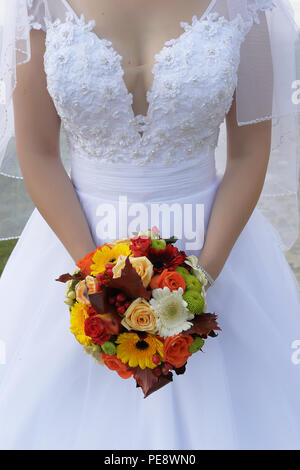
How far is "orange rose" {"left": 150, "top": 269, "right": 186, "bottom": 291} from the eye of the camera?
1.22 meters

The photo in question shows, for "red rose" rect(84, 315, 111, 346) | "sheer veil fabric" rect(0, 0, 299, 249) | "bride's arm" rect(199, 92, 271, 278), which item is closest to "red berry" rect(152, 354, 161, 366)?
"red rose" rect(84, 315, 111, 346)

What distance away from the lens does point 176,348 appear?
122 cm

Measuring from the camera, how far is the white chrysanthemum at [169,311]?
1.21 metres

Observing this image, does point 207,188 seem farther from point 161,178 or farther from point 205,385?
point 205,385

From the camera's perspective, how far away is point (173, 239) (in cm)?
138

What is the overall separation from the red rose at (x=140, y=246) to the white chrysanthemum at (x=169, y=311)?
0.35ft

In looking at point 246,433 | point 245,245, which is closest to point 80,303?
point 246,433

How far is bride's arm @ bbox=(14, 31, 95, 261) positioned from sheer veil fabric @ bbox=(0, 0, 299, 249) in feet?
0.16

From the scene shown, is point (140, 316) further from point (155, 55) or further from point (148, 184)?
point (155, 55)

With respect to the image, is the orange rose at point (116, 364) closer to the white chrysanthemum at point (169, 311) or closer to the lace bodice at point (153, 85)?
the white chrysanthemum at point (169, 311)

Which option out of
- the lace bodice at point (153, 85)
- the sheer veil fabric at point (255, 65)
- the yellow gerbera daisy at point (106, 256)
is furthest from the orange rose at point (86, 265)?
the sheer veil fabric at point (255, 65)

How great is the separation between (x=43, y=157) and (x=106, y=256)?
490 millimetres

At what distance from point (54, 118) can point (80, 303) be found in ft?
2.03

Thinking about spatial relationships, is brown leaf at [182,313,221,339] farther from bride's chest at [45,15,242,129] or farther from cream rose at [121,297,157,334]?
bride's chest at [45,15,242,129]
